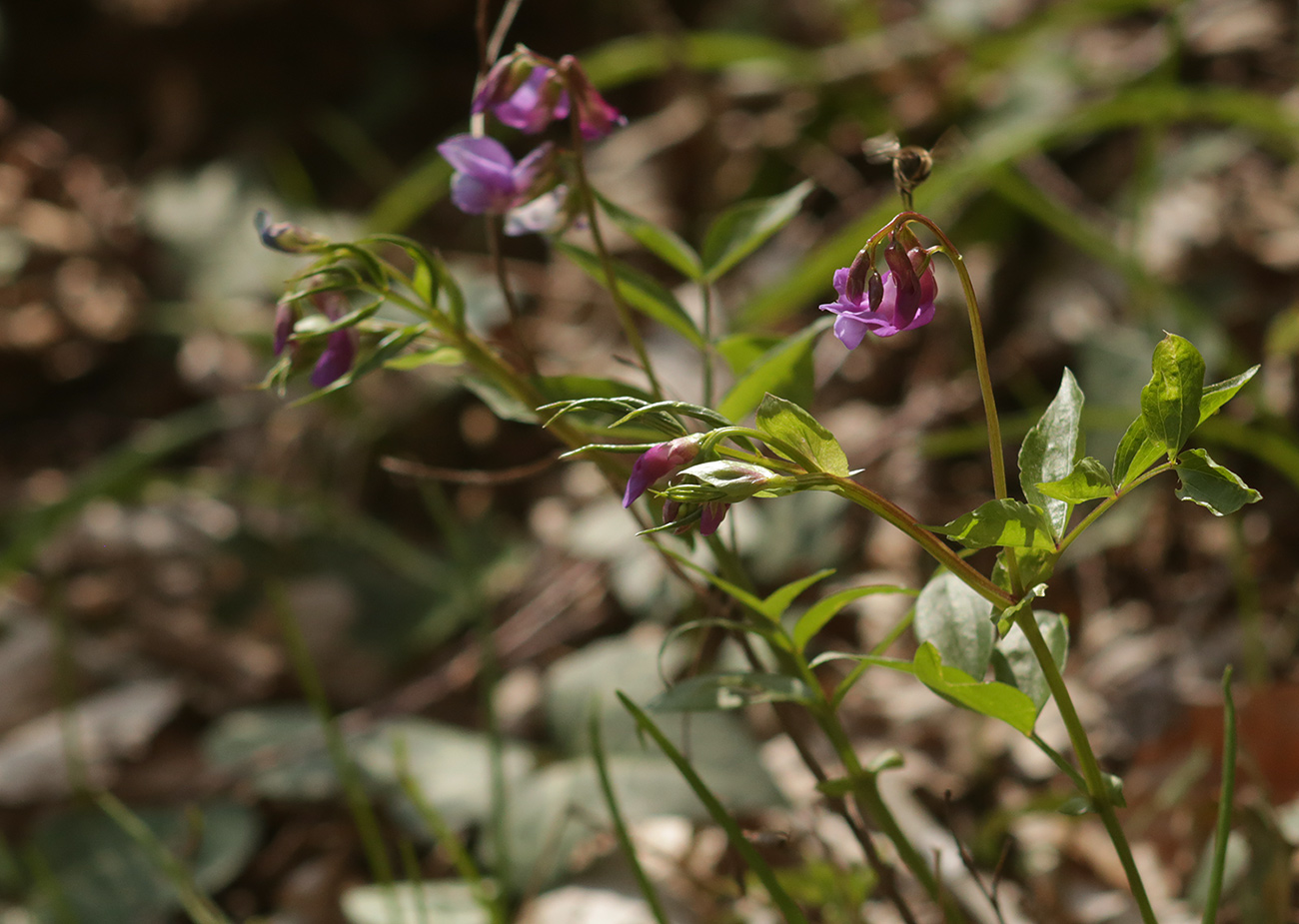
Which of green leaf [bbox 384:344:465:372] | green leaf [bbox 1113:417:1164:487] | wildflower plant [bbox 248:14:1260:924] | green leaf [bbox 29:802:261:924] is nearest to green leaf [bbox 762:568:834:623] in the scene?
wildflower plant [bbox 248:14:1260:924]

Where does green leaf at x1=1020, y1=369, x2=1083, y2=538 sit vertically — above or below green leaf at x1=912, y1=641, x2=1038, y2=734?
above

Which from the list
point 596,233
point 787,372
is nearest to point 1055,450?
point 787,372

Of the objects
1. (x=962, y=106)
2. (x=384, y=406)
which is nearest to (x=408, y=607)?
(x=384, y=406)

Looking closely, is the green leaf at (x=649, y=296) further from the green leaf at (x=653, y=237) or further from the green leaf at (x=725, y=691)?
the green leaf at (x=725, y=691)

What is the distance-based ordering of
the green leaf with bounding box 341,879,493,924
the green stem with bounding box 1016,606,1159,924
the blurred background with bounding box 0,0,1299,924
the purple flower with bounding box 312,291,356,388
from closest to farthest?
the green stem with bounding box 1016,606,1159,924, the purple flower with bounding box 312,291,356,388, the green leaf with bounding box 341,879,493,924, the blurred background with bounding box 0,0,1299,924

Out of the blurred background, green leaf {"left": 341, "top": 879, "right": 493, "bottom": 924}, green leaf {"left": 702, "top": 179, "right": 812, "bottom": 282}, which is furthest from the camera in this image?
the blurred background

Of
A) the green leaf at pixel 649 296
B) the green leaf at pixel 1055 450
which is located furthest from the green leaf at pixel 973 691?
the green leaf at pixel 649 296

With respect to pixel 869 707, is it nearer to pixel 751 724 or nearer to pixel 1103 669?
pixel 751 724

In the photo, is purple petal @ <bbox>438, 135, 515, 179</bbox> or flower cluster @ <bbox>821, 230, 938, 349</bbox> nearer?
flower cluster @ <bbox>821, 230, 938, 349</bbox>

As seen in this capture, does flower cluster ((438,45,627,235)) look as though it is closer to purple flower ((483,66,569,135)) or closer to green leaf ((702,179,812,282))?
purple flower ((483,66,569,135))
